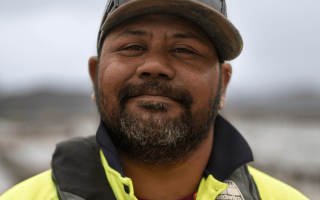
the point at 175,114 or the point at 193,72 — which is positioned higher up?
the point at 193,72

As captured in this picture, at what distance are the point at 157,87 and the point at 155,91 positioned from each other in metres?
0.03

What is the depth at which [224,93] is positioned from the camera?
2371mm

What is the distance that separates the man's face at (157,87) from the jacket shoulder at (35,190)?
1.72 ft

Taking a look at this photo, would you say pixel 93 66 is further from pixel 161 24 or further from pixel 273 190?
pixel 273 190

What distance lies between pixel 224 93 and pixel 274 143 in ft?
48.4

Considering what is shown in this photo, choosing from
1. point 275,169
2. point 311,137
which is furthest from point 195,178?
point 311,137

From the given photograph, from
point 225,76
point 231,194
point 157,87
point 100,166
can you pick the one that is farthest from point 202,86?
point 100,166

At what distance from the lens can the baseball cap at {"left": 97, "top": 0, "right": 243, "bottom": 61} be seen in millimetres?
1742

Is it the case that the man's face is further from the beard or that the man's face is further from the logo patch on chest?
the logo patch on chest

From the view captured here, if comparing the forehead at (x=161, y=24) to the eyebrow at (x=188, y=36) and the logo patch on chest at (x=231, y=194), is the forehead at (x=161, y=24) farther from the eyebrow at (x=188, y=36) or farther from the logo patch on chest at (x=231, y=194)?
the logo patch on chest at (x=231, y=194)

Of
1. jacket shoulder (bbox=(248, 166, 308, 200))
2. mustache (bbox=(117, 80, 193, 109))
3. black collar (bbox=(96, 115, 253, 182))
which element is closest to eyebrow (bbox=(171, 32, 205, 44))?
mustache (bbox=(117, 80, 193, 109))

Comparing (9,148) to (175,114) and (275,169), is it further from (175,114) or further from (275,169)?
(175,114)

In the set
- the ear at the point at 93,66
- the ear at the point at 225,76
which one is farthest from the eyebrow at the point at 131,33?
the ear at the point at 225,76

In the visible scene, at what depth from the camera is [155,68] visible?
1.68 m
